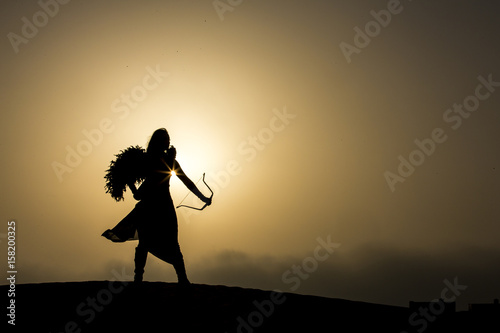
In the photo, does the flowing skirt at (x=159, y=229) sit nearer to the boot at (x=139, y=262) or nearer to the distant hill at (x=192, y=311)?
the boot at (x=139, y=262)

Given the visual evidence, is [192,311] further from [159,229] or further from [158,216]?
[158,216]

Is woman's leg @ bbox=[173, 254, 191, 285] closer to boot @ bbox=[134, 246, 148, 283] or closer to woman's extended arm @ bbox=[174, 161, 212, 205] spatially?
boot @ bbox=[134, 246, 148, 283]

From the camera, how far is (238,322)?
10453 mm

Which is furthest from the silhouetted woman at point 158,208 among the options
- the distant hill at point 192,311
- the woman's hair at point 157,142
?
the distant hill at point 192,311

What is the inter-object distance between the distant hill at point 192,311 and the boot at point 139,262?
0.70 feet

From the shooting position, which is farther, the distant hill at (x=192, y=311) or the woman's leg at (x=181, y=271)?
the woman's leg at (x=181, y=271)

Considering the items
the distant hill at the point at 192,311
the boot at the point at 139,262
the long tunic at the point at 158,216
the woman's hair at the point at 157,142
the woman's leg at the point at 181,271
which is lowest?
the distant hill at the point at 192,311

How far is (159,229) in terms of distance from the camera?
1200 centimetres

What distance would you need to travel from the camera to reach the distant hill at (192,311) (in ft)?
33.4

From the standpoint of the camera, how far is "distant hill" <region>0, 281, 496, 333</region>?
10.2 meters

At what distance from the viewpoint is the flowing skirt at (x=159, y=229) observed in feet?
39.4

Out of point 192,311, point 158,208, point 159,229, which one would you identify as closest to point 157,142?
point 158,208

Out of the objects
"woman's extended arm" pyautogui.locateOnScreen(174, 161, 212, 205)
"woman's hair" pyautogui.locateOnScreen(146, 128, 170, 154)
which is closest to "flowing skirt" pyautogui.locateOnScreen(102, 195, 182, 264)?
"woman's extended arm" pyautogui.locateOnScreen(174, 161, 212, 205)

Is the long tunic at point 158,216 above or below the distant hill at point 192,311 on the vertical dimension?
above
